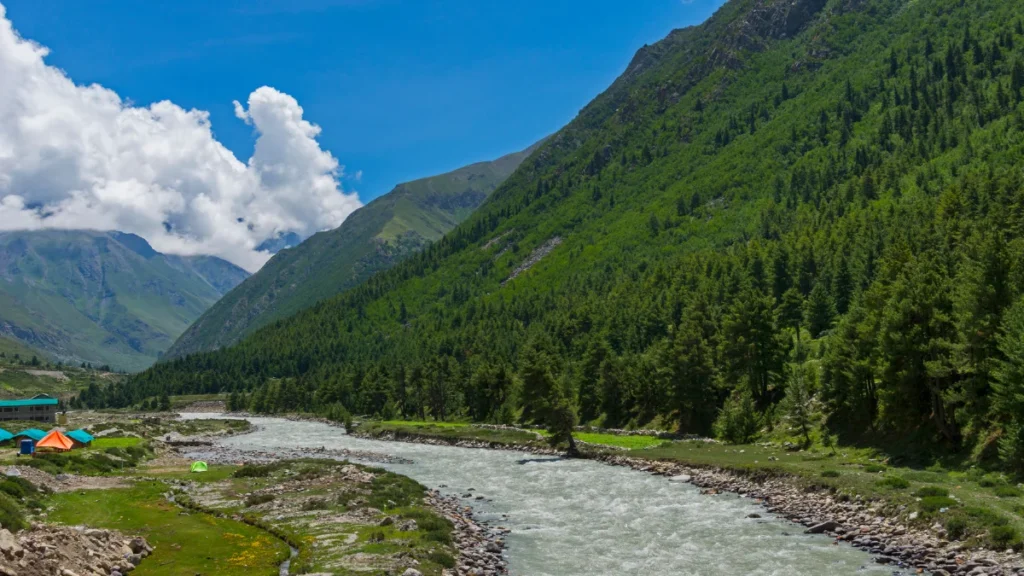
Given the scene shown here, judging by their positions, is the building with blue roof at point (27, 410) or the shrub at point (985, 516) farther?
the building with blue roof at point (27, 410)

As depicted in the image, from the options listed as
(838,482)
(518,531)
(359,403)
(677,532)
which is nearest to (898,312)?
(838,482)

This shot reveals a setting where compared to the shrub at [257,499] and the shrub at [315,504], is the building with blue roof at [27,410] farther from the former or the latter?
the shrub at [315,504]

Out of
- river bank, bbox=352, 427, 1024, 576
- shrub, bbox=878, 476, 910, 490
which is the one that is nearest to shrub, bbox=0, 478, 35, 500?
river bank, bbox=352, 427, 1024, 576

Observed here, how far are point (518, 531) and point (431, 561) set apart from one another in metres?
11.9

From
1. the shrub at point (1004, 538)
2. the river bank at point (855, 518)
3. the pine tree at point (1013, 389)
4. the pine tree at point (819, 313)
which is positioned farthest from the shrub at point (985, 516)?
the pine tree at point (819, 313)

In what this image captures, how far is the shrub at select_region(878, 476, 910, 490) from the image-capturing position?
42.4 meters

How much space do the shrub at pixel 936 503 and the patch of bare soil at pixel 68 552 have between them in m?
41.5

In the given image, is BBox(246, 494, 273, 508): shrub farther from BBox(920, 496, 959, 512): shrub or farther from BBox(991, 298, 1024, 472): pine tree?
BBox(991, 298, 1024, 472): pine tree

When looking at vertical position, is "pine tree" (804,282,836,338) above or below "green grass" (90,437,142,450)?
above

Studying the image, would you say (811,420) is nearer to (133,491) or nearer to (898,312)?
(898,312)

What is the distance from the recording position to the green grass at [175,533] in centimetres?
3103

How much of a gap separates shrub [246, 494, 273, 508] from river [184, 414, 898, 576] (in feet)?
52.4

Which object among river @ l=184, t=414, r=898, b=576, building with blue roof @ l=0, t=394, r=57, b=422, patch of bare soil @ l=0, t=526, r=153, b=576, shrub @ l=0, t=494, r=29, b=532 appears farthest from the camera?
building with blue roof @ l=0, t=394, r=57, b=422

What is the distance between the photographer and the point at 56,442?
79.2 meters
